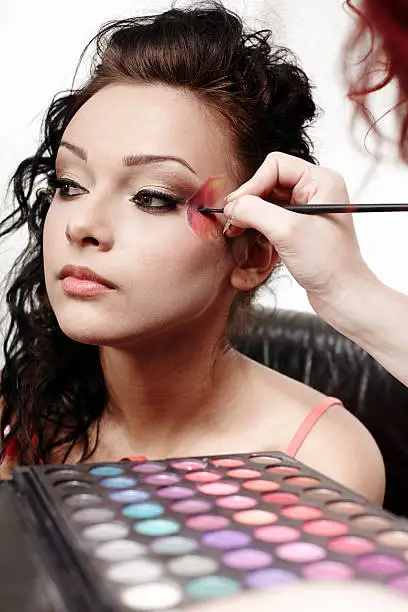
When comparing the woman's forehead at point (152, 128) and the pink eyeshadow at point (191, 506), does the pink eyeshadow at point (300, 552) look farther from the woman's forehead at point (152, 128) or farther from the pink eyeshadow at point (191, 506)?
the woman's forehead at point (152, 128)

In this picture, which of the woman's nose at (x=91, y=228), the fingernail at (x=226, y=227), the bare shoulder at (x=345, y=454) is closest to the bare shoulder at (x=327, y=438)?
the bare shoulder at (x=345, y=454)

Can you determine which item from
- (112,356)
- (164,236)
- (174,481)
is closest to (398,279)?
(112,356)

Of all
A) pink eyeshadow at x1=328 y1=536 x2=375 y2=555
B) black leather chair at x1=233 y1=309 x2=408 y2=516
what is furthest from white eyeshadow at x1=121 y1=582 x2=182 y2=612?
black leather chair at x1=233 y1=309 x2=408 y2=516

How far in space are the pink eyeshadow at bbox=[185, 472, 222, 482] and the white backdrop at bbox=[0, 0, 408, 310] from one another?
117cm

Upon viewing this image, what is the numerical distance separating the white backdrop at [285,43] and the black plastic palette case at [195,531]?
3.79ft

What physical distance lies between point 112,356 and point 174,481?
1.73ft

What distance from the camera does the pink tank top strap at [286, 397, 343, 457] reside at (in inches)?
40.8

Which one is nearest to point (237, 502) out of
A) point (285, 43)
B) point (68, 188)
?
point (68, 188)

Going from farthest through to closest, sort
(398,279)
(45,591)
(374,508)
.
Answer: (398,279)
(374,508)
(45,591)

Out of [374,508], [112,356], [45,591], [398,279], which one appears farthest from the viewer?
[398,279]

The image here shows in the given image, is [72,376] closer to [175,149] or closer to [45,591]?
[175,149]

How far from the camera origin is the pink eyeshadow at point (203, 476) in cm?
55

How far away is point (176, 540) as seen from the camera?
1.47 ft

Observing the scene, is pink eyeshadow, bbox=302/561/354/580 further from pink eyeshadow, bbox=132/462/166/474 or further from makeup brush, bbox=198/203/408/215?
makeup brush, bbox=198/203/408/215
